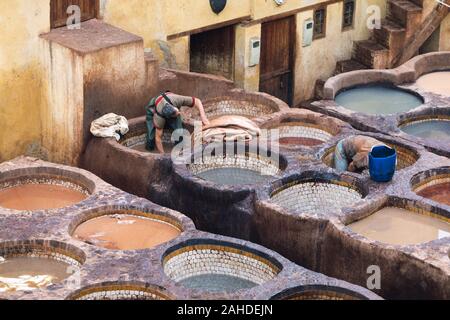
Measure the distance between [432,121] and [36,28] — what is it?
677cm

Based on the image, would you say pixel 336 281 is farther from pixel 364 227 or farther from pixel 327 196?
pixel 327 196

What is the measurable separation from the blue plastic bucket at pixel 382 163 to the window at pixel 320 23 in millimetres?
6219

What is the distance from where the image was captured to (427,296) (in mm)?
14664

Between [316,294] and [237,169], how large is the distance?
4.14 meters

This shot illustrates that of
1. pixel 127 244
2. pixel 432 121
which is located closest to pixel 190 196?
pixel 127 244

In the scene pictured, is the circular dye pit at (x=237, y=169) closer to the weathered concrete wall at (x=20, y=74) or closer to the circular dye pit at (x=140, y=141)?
the circular dye pit at (x=140, y=141)

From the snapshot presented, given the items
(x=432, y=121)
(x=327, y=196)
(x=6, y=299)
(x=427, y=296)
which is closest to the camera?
(x=6, y=299)

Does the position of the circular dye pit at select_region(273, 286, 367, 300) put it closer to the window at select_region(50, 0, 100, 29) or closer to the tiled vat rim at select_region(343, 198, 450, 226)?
the tiled vat rim at select_region(343, 198, 450, 226)

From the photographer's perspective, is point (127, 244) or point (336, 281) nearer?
point (336, 281)

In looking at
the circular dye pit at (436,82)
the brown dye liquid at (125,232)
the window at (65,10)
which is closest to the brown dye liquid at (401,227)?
the brown dye liquid at (125,232)

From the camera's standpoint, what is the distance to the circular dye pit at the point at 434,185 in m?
17.1

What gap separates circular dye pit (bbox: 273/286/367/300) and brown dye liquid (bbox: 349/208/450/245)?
1.83 metres

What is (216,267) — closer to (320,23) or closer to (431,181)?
(431,181)

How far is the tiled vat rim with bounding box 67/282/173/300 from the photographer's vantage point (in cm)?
1412
